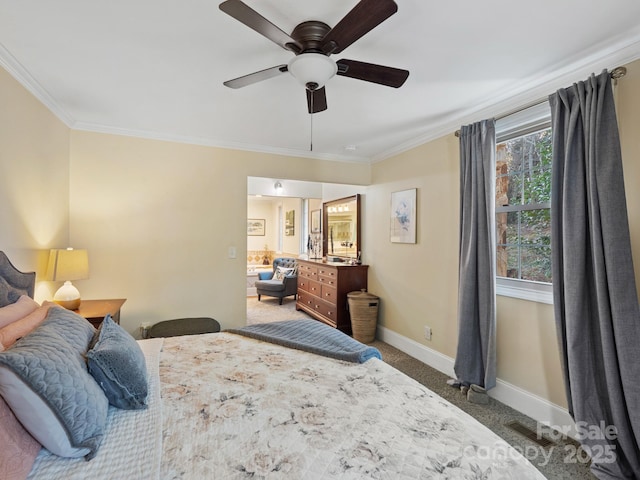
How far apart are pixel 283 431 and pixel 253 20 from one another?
64.6 inches

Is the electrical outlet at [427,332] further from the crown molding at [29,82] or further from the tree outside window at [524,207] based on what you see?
the crown molding at [29,82]

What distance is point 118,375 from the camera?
128 centimetres

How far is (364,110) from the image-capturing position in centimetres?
277

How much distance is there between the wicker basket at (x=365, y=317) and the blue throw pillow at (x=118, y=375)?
3.03 m

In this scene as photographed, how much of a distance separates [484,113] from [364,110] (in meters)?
1.01

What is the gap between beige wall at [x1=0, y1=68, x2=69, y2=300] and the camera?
203 centimetres

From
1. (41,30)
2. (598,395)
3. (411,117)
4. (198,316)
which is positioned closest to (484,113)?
(411,117)

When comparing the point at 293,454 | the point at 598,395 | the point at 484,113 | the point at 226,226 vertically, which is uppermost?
the point at 484,113

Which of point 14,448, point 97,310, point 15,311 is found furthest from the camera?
point 97,310

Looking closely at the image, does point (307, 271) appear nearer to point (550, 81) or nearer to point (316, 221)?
point (316, 221)

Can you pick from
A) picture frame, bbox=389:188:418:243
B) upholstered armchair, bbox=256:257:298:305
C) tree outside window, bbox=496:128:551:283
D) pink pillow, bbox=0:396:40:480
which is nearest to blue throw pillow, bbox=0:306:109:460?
pink pillow, bbox=0:396:40:480

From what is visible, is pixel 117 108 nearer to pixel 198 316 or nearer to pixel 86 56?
pixel 86 56

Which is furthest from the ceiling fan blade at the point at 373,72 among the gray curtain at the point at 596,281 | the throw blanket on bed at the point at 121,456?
the throw blanket on bed at the point at 121,456

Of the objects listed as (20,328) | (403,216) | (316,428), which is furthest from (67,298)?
(403,216)
